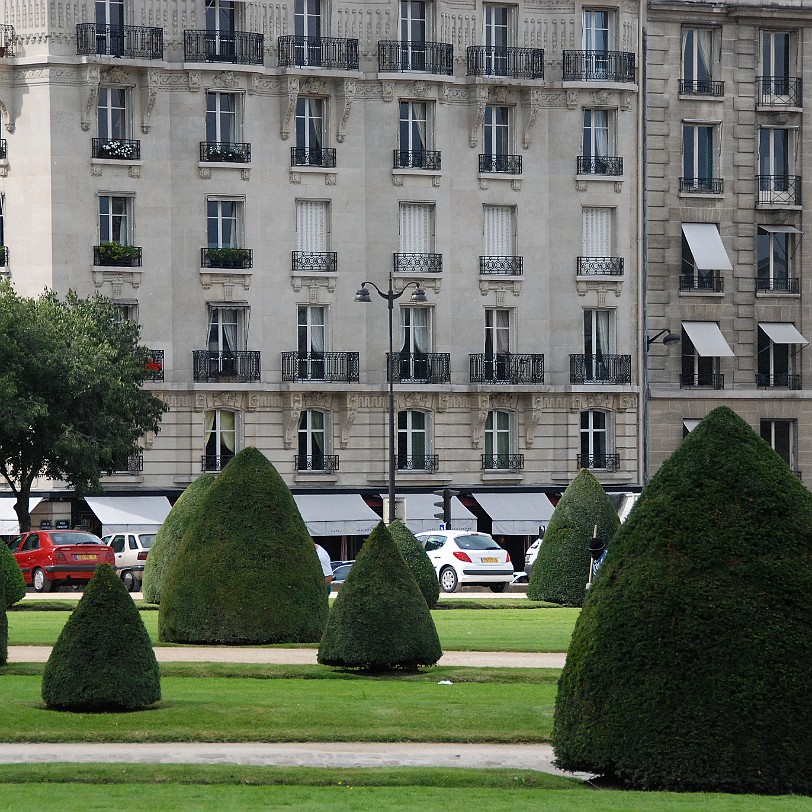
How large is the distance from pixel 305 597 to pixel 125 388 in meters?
25.6

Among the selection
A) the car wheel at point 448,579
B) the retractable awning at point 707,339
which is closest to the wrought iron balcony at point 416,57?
the retractable awning at point 707,339

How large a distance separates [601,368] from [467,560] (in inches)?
628

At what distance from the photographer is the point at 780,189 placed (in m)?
61.2

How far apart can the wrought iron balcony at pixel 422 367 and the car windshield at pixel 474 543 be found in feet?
42.2

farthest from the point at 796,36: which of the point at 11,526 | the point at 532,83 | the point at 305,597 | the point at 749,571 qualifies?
the point at 749,571

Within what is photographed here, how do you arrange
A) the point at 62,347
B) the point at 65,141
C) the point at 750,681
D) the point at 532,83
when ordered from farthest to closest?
the point at 532,83 → the point at 65,141 → the point at 62,347 → the point at 750,681

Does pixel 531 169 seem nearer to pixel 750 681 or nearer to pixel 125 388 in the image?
pixel 125 388

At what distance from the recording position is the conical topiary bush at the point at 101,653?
1828 centimetres

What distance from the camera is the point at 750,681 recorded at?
536 inches

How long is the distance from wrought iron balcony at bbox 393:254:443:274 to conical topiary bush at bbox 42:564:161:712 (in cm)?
4014

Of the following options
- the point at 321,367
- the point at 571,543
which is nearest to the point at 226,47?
the point at 321,367

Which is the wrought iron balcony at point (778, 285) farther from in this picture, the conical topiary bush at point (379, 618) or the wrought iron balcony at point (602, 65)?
the conical topiary bush at point (379, 618)

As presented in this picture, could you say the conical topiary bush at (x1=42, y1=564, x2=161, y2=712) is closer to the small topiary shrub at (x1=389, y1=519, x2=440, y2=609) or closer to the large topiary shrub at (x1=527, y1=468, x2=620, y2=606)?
the small topiary shrub at (x1=389, y1=519, x2=440, y2=609)

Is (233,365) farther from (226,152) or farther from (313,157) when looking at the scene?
(313,157)
